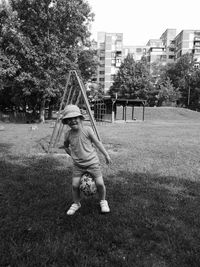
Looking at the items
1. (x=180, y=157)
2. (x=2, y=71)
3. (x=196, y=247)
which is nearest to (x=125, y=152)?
(x=180, y=157)

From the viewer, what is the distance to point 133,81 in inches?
1900

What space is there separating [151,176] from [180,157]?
260cm

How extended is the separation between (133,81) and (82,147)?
155 feet

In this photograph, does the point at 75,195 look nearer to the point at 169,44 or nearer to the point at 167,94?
the point at 167,94

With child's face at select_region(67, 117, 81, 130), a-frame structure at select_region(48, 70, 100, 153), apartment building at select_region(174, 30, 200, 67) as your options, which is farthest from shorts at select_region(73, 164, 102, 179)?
apartment building at select_region(174, 30, 200, 67)

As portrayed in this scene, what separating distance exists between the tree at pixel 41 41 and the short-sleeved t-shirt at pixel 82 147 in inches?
722

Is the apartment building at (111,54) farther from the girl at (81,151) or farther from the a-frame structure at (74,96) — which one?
the girl at (81,151)

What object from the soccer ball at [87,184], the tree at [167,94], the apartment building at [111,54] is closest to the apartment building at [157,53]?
the apartment building at [111,54]

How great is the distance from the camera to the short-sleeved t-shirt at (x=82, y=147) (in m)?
3.33

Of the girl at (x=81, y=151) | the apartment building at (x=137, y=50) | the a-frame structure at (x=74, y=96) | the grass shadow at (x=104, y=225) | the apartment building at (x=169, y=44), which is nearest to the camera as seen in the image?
the grass shadow at (x=104, y=225)

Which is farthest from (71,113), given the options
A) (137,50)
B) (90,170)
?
(137,50)

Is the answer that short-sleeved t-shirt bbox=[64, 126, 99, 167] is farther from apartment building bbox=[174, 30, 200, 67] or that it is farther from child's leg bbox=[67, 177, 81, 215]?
apartment building bbox=[174, 30, 200, 67]

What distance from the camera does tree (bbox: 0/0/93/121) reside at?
66.3 ft

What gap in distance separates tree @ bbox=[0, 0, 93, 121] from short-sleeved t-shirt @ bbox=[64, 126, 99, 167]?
1835 centimetres
